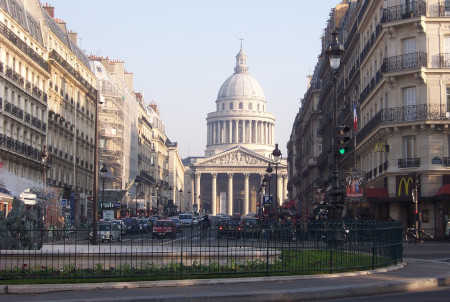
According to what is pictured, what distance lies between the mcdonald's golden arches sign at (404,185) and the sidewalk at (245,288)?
1006 inches

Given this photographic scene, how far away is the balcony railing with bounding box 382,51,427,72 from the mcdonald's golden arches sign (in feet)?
19.6

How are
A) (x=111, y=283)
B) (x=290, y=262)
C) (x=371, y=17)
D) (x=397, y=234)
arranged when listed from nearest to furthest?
(x=111, y=283), (x=290, y=262), (x=397, y=234), (x=371, y=17)

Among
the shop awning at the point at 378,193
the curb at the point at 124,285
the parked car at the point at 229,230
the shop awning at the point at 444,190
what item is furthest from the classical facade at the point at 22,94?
the curb at the point at 124,285

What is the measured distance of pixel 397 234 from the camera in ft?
84.7

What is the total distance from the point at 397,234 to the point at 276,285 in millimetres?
7605

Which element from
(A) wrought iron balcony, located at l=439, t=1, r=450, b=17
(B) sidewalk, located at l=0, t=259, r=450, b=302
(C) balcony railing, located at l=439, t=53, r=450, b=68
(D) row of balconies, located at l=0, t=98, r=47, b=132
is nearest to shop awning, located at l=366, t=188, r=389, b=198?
(C) balcony railing, located at l=439, t=53, r=450, b=68

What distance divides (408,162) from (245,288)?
99.7 ft

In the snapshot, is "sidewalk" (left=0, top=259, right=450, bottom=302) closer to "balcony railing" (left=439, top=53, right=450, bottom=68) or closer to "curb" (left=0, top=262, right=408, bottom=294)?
"curb" (left=0, top=262, right=408, bottom=294)

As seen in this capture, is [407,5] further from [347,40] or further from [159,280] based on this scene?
[159,280]

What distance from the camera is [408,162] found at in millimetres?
47500

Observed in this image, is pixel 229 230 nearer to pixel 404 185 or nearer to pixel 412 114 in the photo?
pixel 404 185

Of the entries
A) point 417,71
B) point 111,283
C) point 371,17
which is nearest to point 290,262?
point 111,283

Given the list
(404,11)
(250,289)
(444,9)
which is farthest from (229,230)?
(444,9)

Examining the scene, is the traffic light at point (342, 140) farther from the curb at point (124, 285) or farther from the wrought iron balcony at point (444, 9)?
the wrought iron balcony at point (444, 9)
